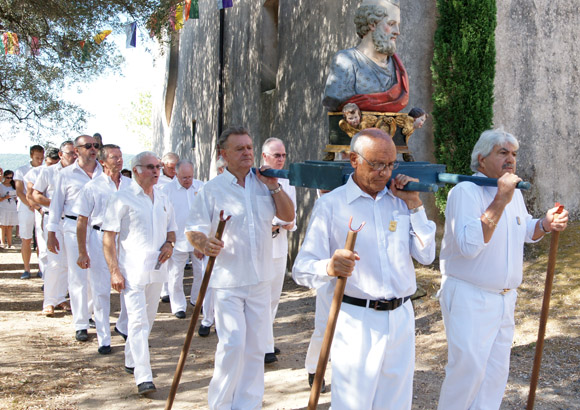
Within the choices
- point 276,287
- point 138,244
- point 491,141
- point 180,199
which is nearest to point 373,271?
point 491,141

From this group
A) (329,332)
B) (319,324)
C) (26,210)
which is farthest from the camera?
(26,210)

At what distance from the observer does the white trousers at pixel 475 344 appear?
440cm

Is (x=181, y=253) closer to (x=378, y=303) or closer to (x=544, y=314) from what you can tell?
(x=544, y=314)

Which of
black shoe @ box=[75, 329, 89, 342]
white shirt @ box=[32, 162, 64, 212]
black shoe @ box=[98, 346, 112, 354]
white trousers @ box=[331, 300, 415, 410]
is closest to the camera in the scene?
white trousers @ box=[331, 300, 415, 410]

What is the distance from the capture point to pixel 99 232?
25.4 ft

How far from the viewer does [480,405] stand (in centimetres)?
456

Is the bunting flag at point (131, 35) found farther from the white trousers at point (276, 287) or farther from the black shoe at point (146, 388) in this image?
the black shoe at point (146, 388)

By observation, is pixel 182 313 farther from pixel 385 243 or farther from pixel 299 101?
pixel 385 243

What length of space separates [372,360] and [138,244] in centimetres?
330

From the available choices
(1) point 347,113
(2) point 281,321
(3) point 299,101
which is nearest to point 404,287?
(1) point 347,113

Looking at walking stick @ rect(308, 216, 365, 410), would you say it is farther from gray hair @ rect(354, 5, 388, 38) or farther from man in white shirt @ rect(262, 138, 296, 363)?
man in white shirt @ rect(262, 138, 296, 363)

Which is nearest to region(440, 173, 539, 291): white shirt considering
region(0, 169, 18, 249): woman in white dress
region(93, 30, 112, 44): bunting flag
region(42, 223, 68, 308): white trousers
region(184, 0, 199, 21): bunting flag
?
region(42, 223, 68, 308): white trousers

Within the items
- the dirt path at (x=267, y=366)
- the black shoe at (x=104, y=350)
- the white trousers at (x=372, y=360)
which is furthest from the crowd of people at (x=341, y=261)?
the dirt path at (x=267, y=366)

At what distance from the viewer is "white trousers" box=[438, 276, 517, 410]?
440 cm
